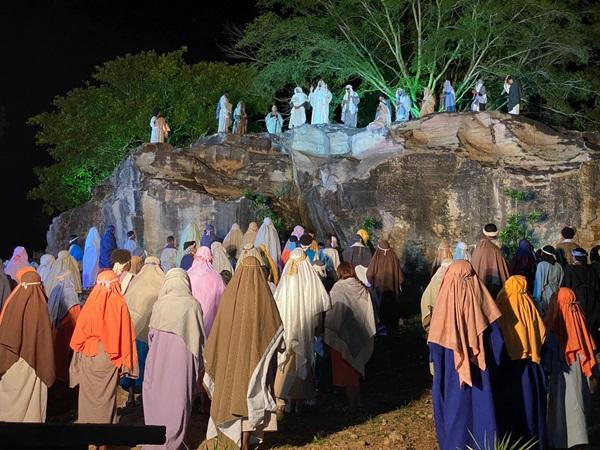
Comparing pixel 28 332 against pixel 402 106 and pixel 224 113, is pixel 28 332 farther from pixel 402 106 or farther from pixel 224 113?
pixel 402 106

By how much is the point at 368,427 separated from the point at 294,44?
19.4 metres

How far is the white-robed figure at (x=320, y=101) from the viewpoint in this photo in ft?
73.8

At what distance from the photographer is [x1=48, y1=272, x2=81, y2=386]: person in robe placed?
745cm

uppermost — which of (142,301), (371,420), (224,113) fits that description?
(224,113)

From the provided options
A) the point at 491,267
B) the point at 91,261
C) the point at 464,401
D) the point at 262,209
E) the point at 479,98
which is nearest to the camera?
the point at 464,401

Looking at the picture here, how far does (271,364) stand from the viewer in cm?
633

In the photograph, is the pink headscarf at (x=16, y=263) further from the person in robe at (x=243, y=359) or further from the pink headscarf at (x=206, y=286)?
the person in robe at (x=243, y=359)

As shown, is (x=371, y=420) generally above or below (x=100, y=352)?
below

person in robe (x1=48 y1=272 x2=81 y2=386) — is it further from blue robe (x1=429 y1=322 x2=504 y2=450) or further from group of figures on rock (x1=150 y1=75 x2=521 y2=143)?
group of figures on rock (x1=150 y1=75 x2=521 y2=143)

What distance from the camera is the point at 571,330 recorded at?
6508mm

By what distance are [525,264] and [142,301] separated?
6692 millimetres

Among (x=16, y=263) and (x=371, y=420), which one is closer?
(x=371, y=420)

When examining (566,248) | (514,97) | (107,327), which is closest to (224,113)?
(514,97)

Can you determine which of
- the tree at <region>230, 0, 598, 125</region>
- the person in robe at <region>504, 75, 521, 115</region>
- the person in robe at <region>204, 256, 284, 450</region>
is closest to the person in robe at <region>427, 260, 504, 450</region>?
the person in robe at <region>204, 256, 284, 450</region>
